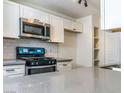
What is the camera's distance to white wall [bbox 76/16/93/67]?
13.4ft

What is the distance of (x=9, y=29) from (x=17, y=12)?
40cm

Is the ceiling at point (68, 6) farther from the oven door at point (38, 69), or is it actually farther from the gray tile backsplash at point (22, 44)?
the oven door at point (38, 69)

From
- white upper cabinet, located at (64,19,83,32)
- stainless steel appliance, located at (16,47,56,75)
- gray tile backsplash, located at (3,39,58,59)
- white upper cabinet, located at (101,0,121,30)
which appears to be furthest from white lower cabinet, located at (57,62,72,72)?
white upper cabinet, located at (101,0,121,30)

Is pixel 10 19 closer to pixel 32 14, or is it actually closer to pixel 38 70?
pixel 32 14

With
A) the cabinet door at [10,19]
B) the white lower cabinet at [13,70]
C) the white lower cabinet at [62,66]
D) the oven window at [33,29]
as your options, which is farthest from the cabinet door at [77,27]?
the white lower cabinet at [13,70]

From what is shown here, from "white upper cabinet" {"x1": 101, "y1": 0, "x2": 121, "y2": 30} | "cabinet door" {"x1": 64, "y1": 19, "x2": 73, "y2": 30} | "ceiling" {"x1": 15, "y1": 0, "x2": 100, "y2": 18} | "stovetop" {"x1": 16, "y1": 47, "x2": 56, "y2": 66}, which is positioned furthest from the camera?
"cabinet door" {"x1": 64, "y1": 19, "x2": 73, "y2": 30}

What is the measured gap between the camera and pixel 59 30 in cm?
355

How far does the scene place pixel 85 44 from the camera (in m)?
4.24

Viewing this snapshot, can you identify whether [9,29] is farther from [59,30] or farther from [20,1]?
[59,30]

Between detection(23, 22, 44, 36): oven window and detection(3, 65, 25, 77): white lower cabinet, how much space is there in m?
0.78

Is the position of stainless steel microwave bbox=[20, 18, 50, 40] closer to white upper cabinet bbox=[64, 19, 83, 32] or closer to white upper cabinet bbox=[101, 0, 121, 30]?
white upper cabinet bbox=[64, 19, 83, 32]

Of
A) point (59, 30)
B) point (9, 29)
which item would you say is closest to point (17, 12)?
point (9, 29)

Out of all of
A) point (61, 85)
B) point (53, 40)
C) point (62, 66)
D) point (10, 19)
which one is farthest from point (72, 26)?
point (61, 85)

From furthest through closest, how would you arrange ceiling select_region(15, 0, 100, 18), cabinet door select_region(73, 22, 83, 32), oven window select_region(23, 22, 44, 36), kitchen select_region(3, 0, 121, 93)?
cabinet door select_region(73, 22, 83, 32)
ceiling select_region(15, 0, 100, 18)
oven window select_region(23, 22, 44, 36)
kitchen select_region(3, 0, 121, 93)
